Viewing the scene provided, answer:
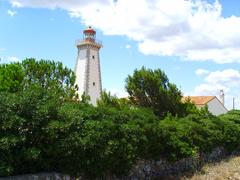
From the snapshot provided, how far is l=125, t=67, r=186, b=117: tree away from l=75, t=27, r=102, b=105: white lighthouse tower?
1947cm

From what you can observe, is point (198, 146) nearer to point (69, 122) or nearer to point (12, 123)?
point (69, 122)

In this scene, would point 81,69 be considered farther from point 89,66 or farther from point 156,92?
point 156,92

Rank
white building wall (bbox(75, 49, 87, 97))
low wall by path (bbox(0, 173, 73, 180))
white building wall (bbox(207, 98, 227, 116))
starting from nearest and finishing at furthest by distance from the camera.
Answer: low wall by path (bbox(0, 173, 73, 180)), white building wall (bbox(75, 49, 87, 97)), white building wall (bbox(207, 98, 227, 116))

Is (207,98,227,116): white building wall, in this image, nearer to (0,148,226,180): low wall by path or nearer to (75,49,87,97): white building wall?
(75,49,87,97): white building wall

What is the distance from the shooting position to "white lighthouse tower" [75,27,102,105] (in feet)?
167

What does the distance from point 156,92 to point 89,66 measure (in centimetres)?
2221

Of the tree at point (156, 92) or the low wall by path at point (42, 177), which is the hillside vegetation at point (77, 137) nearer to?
the low wall by path at point (42, 177)

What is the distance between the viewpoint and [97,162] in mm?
10375

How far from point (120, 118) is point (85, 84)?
38.7 m

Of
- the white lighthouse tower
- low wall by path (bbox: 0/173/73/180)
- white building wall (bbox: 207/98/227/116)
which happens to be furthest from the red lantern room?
low wall by path (bbox: 0/173/73/180)

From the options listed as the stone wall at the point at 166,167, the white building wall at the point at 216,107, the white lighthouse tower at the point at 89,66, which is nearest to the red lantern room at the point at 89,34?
the white lighthouse tower at the point at 89,66

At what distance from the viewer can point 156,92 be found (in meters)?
30.6

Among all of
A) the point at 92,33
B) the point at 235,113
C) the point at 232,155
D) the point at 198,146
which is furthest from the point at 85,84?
the point at 198,146

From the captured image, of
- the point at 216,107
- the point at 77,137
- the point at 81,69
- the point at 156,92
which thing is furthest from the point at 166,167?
the point at 216,107
